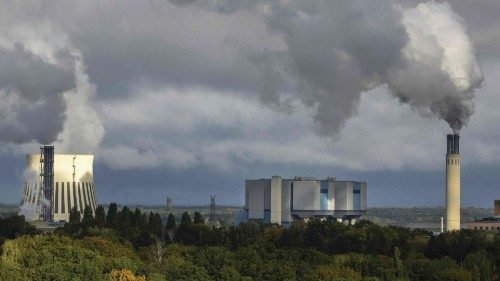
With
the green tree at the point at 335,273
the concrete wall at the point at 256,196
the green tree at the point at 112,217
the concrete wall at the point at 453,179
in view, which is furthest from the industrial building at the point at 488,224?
the green tree at the point at 335,273

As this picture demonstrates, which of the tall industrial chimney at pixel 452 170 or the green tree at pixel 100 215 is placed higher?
the tall industrial chimney at pixel 452 170

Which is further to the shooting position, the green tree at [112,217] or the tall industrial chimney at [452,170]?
the tall industrial chimney at [452,170]

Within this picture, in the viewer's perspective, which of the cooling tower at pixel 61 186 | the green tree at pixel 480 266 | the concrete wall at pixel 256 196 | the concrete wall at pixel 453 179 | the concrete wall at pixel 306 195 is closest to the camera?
the green tree at pixel 480 266

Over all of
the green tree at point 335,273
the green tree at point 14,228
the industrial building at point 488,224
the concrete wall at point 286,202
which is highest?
the concrete wall at point 286,202

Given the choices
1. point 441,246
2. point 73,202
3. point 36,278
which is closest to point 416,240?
point 441,246

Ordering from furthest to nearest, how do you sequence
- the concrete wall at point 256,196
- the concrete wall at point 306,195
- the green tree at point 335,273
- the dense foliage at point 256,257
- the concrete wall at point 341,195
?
the concrete wall at point 341,195
the concrete wall at point 256,196
the concrete wall at point 306,195
the green tree at point 335,273
the dense foliage at point 256,257

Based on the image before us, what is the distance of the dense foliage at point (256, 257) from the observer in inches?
2657

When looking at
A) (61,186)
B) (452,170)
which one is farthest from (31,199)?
(452,170)

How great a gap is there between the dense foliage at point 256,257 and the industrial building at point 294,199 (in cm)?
3829

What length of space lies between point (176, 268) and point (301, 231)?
124 feet

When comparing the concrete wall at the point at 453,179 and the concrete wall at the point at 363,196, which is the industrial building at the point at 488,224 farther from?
the concrete wall at the point at 453,179

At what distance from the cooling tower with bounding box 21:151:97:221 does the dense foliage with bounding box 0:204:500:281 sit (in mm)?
19876

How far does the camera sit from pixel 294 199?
5689 inches

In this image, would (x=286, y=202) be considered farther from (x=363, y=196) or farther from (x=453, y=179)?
(x=453, y=179)
